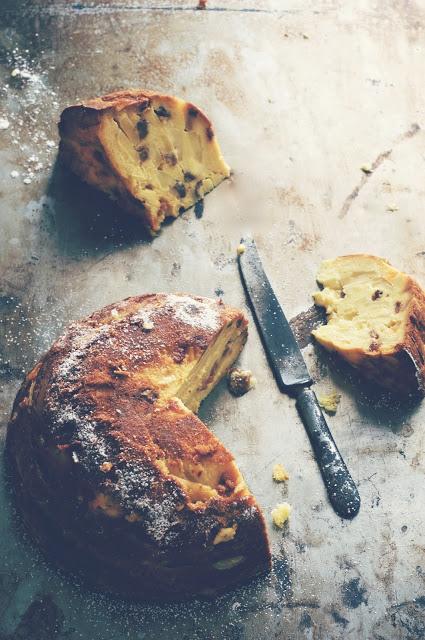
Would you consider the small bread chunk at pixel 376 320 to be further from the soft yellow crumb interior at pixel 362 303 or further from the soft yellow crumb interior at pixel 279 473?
the soft yellow crumb interior at pixel 279 473

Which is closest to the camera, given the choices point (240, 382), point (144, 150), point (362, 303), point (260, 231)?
point (240, 382)

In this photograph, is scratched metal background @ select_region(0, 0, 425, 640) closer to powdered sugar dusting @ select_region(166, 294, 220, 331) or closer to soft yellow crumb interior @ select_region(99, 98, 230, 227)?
soft yellow crumb interior @ select_region(99, 98, 230, 227)

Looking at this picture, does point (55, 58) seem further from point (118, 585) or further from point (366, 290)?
point (118, 585)

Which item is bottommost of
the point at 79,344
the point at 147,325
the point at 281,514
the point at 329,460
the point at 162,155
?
the point at 281,514

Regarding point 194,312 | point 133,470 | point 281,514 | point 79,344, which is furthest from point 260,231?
point 133,470

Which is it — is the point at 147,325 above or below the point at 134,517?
above

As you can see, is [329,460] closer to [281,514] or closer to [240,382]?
[281,514]
